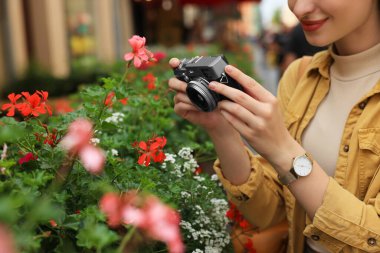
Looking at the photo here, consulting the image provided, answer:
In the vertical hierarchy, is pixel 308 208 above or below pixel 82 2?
above

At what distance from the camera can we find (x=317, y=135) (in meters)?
1.61

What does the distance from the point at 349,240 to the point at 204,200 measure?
1.26 ft

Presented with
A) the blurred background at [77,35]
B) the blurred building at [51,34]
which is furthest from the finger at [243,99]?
the blurred building at [51,34]

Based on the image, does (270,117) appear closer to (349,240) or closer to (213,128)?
(213,128)

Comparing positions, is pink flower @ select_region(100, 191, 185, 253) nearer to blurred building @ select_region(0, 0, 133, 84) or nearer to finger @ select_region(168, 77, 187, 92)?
finger @ select_region(168, 77, 187, 92)

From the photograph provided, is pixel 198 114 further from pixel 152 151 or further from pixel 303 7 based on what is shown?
pixel 303 7

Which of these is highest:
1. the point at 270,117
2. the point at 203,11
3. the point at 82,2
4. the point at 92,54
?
the point at 270,117

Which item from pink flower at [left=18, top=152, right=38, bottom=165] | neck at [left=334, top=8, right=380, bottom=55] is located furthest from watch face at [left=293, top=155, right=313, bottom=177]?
pink flower at [left=18, top=152, right=38, bottom=165]

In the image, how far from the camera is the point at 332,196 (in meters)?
1.28

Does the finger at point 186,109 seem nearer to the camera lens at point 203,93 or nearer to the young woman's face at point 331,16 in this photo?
the camera lens at point 203,93

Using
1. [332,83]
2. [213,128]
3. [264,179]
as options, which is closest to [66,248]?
[213,128]

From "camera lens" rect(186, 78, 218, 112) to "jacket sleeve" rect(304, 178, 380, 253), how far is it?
0.36m

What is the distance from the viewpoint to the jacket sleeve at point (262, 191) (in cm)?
156

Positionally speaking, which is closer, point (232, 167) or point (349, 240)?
point (349, 240)
